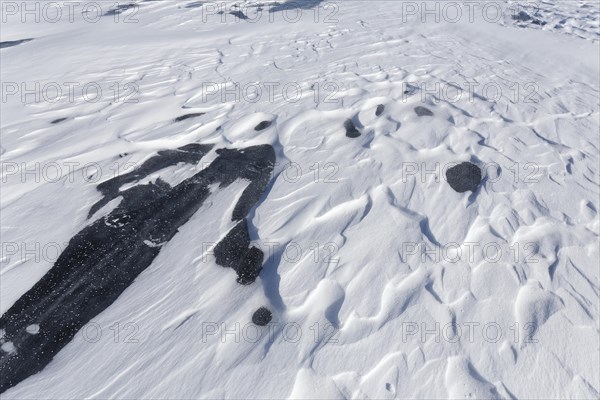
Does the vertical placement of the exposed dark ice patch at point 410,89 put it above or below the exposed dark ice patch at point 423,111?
above

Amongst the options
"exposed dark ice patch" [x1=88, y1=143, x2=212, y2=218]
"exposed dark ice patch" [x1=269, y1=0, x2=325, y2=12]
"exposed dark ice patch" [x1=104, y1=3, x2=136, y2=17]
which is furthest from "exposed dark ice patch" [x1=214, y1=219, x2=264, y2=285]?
"exposed dark ice patch" [x1=104, y1=3, x2=136, y2=17]

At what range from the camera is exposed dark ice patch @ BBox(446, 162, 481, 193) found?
10.9ft

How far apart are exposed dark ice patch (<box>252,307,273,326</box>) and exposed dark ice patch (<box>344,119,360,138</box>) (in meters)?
2.10

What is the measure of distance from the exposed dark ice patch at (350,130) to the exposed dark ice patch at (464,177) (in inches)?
39.2

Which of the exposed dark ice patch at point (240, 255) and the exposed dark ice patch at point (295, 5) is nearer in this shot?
the exposed dark ice patch at point (240, 255)

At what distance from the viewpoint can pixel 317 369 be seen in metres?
2.26

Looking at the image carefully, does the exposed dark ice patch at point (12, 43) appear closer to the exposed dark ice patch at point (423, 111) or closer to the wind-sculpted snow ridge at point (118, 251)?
the wind-sculpted snow ridge at point (118, 251)

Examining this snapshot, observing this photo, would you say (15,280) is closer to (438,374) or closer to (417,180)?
(438,374)

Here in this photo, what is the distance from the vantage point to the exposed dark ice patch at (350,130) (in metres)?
4.00

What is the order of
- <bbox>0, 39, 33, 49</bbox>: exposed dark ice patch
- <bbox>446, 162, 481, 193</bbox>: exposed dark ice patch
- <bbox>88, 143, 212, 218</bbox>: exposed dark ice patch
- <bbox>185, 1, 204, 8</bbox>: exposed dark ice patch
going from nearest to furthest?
1. <bbox>446, 162, 481, 193</bbox>: exposed dark ice patch
2. <bbox>88, 143, 212, 218</bbox>: exposed dark ice patch
3. <bbox>0, 39, 33, 49</bbox>: exposed dark ice patch
4. <bbox>185, 1, 204, 8</bbox>: exposed dark ice patch

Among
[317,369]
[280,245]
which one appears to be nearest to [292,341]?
[317,369]

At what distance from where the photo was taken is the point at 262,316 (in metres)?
2.53

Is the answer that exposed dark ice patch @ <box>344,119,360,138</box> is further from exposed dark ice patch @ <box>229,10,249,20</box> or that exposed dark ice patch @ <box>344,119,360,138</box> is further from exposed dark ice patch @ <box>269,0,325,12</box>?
exposed dark ice patch @ <box>269,0,325,12</box>

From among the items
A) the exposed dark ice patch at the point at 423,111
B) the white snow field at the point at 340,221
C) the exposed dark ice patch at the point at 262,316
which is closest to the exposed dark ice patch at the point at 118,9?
the white snow field at the point at 340,221
